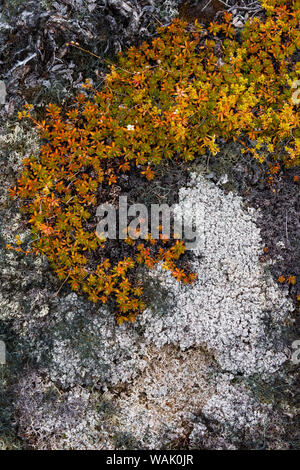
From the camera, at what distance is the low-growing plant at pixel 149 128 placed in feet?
18.0

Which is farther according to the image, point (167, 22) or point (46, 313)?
point (167, 22)

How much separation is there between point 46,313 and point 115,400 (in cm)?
159

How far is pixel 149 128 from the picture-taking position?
5.59m

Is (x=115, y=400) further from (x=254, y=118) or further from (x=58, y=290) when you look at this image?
(x=254, y=118)

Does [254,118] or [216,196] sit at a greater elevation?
[254,118]

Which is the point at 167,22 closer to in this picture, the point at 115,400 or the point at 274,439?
the point at 115,400

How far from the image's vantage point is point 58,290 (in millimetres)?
5547

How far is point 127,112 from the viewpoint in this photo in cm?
562

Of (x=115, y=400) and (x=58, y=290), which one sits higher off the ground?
(x=58, y=290)

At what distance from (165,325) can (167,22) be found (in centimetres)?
458

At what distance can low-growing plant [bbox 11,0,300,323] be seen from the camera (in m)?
5.48

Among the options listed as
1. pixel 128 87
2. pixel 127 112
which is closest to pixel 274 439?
pixel 127 112
